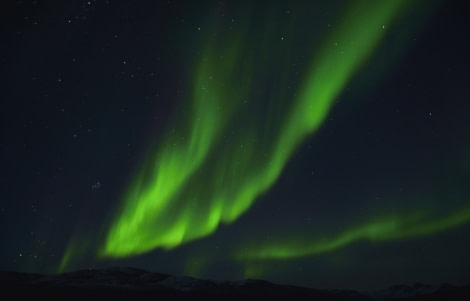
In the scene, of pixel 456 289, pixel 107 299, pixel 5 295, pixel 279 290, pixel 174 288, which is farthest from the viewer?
pixel 456 289

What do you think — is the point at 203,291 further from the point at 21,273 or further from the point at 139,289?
the point at 21,273

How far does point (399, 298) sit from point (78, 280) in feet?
66.6

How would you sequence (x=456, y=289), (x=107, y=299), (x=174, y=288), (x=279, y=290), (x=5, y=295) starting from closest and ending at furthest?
(x=5, y=295) → (x=107, y=299) → (x=174, y=288) → (x=279, y=290) → (x=456, y=289)

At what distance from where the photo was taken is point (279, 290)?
2009cm

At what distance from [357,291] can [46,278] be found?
19594 millimetres

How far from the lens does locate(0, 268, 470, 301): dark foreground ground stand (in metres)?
16.3

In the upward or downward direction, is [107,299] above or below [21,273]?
below

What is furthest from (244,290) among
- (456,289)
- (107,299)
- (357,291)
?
(456,289)

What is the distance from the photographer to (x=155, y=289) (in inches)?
705

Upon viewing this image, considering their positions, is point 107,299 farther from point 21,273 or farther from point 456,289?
point 456,289

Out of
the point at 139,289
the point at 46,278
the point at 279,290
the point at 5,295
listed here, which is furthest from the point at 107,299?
the point at 279,290

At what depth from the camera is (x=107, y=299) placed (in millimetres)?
16891

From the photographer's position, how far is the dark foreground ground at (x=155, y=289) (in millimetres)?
16312

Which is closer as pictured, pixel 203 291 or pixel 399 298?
pixel 203 291
